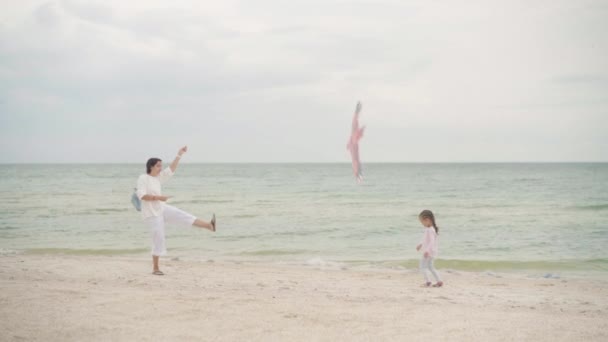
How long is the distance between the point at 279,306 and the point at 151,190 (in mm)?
2777

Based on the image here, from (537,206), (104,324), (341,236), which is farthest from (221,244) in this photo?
(537,206)

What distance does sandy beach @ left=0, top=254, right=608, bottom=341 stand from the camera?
5.07 metres

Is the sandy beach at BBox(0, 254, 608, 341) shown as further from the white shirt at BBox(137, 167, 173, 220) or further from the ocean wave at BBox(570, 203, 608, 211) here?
the ocean wave at BBox(570, 203, 608, 211)

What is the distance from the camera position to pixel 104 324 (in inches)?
204

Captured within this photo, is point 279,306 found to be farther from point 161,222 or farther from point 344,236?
point 344,236

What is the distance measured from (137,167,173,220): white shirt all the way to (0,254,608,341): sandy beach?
998 millimetres

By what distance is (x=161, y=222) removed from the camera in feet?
26.1

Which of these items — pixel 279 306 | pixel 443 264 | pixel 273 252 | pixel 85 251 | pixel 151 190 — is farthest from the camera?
pixel 273 252

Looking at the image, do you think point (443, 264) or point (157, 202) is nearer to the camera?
point (157, 202)

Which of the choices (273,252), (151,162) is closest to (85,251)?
(273,252)

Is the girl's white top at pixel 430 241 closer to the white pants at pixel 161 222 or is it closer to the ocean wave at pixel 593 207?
the white pants at pixel 161 222

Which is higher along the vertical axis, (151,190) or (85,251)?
(151,190)

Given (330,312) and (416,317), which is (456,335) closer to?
(416,317)

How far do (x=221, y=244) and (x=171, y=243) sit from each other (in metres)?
1.30
